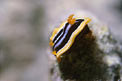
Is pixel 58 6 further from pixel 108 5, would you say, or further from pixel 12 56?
pixel 12 56

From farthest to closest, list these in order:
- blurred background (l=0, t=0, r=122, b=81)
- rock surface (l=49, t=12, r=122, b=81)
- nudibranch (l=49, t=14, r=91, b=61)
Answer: blurred background (l=0, t=0, r=122, b=81), rock surface (l=49, t=12, r=122, b=81), nudibranch (l=49, t=14, r=91, b=61)

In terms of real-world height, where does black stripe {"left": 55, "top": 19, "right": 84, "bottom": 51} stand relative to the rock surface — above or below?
above

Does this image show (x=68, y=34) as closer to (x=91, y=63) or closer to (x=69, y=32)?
(x=69, y=32)

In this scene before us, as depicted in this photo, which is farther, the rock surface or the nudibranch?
the rock surface

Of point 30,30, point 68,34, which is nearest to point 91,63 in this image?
point 68,34

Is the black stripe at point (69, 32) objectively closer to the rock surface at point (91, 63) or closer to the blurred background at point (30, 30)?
the rock surface at point (91, 63)

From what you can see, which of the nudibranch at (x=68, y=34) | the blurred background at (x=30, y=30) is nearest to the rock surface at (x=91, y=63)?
the nudibranch at (x=68, y=34)

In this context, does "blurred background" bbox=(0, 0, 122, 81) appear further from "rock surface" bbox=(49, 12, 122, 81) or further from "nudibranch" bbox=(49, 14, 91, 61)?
"nudibranch" bbox=(49, 14, 91, 61)

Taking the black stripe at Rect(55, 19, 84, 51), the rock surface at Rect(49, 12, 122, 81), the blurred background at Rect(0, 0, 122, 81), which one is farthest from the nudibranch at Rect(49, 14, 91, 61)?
the blurred background at Rect(0, 0, 122, 81)

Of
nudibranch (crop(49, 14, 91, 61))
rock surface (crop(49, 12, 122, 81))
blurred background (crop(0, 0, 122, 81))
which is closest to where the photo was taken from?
nudibranch (crop(49, 14, 91, 61))
